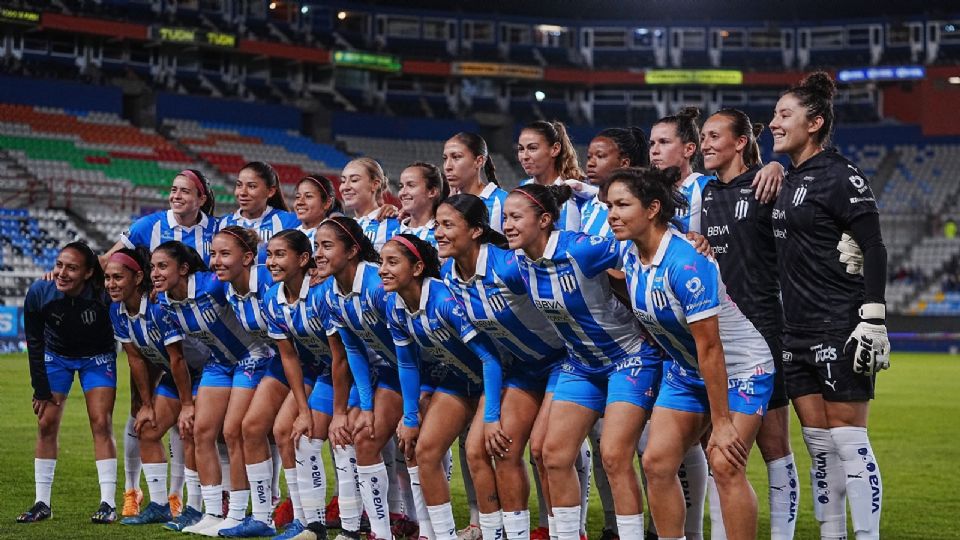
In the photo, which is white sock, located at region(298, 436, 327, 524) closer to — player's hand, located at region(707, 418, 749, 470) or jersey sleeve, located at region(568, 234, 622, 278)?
jersey sleeve, located at region(568, 234, 622, 278)

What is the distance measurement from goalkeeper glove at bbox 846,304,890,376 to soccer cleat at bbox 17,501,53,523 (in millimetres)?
5799

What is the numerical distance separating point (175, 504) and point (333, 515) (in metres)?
1.27

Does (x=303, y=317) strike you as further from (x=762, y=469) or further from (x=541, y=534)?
(x=762, y=469)

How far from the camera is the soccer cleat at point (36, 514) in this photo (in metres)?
8.33

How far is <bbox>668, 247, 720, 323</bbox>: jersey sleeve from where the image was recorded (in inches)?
217

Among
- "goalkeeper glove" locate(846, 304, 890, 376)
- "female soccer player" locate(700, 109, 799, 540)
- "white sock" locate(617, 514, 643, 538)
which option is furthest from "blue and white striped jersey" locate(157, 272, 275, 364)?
"goalkeeper glove" locate(846, 304, 890, 376)

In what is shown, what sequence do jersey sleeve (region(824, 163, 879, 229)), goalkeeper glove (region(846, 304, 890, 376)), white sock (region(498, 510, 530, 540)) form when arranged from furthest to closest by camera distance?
white sock (region(498, 510, 530, 540)) < jersey sleeve (region(824, 163, 879, 229)) < goalkeeper glove (region(846, 304, 890, 376))

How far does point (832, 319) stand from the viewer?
6125mm

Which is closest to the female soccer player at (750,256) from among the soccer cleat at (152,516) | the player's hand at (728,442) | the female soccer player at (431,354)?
the player's hand at (728,442)

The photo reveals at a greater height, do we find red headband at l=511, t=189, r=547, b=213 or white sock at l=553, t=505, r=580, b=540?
red headband at l=511, t=189, r=547, b=213

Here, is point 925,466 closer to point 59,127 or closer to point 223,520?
point 223,520

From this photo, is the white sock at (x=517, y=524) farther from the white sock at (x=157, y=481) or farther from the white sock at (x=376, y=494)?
the white sock at (x=157, y=481)

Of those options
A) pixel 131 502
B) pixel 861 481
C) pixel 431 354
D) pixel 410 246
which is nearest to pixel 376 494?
pixel 431 354

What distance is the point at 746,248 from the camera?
6.60 meters
